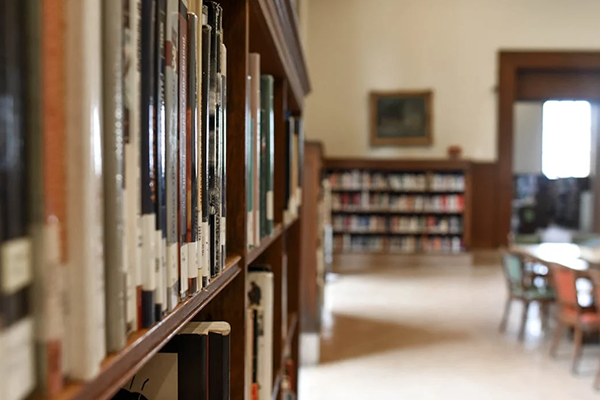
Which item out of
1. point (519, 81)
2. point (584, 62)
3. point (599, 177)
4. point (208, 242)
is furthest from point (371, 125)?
point (208, 242)

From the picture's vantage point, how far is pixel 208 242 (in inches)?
29.2

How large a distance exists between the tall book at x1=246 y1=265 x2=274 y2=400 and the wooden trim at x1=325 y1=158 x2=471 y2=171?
845 cm

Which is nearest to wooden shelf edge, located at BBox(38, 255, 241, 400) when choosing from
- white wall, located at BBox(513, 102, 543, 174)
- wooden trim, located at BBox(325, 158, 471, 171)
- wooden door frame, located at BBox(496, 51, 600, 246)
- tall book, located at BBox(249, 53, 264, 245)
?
tall book, located at BBox(249, 53, 264, 245)

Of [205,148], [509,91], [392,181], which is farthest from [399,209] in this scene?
[205,148]

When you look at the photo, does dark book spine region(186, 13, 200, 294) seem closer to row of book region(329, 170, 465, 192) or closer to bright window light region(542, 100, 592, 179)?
row of book region(329, 170, 465, 192)

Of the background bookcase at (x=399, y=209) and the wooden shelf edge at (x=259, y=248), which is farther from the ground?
the wooden shelf edge at (x=259, y=248)

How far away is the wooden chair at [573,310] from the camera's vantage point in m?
4.23

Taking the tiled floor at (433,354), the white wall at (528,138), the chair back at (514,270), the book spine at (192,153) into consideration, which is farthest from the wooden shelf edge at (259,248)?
the white wall at (528,138)

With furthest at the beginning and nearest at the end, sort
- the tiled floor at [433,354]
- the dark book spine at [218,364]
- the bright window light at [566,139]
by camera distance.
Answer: the bright window light at [566,139], the tiled floor at [433,354], the dark book spine at [218,364]

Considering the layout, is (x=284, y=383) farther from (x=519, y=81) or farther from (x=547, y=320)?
(x=519, y=81)

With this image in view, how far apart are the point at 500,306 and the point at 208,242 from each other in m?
6.40

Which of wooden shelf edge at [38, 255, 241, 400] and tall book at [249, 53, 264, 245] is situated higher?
tall book at [249, 53, 264, 245]

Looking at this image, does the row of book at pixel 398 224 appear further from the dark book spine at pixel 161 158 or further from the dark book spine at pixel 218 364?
the dark book spine at pixel 161 158

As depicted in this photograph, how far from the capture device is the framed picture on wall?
10.3 metres
